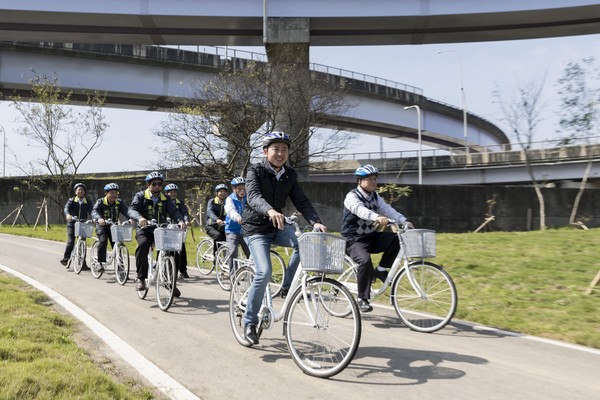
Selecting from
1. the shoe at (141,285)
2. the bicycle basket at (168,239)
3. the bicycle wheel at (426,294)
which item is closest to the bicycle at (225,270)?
the shoe at (141,285)

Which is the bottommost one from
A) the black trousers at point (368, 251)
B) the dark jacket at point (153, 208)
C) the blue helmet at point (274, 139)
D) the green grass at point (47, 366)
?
the green grass at point (47, 366)

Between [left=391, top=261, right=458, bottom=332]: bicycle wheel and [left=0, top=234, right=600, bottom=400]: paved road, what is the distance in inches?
7.4

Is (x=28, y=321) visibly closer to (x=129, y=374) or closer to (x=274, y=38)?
(x=129, y=374)

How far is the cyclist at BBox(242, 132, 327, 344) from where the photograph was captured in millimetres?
4855

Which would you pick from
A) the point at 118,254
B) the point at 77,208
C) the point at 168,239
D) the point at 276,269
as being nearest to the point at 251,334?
the point at 168,239

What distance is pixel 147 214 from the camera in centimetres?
841

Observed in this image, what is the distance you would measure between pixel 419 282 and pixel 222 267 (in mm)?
5001

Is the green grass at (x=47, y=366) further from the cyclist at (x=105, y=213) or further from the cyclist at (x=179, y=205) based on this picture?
the cyclist at (x=105, y=213)

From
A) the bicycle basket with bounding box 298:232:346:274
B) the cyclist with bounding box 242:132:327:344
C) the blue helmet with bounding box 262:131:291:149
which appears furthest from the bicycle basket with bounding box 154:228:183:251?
the bicycle basket with bounding box 298:232:346:274

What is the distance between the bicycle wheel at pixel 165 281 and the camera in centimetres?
726

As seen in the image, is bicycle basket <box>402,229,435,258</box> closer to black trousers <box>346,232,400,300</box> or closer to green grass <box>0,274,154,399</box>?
black trousers <box>346,232,400,300</box>

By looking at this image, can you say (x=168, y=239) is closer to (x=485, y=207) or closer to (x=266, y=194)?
(x=266, y=194)

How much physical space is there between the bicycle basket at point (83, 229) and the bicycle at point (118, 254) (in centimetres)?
46

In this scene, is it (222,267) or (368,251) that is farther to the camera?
(222,267)
